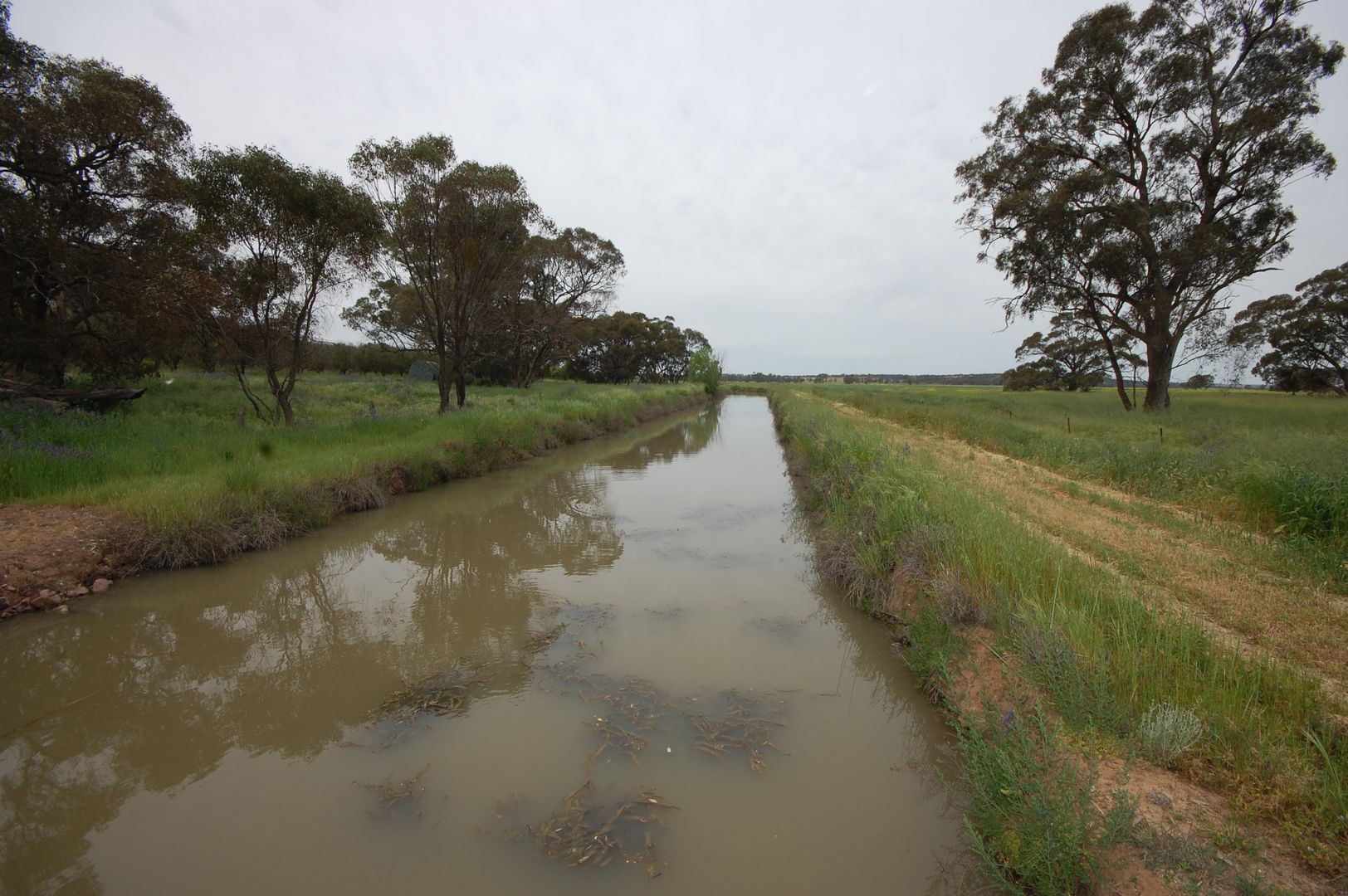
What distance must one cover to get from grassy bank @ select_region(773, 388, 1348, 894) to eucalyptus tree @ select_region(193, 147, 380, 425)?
13.1m

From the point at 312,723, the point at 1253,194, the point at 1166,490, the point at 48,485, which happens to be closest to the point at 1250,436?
the point at 1166,490

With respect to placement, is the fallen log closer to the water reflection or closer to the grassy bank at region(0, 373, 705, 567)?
the grassy bank at region(0, 373, 705, 567)

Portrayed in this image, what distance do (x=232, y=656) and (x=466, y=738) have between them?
2.58 m

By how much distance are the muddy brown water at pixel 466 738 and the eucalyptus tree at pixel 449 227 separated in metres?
11.3

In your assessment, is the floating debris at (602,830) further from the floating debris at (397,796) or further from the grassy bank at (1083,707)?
the grassy bank at (1083,707)

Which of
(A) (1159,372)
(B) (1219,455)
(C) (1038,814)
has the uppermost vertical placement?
(A) (1159,372)

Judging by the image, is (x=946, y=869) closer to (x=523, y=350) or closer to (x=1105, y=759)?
(x=1105, y=759)

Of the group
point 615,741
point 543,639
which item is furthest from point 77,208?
point 615,741

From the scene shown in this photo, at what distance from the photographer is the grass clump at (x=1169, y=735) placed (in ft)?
8.25

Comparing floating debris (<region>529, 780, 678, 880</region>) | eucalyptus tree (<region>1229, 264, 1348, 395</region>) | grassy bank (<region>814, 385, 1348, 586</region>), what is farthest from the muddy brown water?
eucalyptus tree (<region>1229, 264, 1348, 395</region>)

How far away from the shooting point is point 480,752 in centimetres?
332

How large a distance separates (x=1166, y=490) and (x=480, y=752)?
31.2 ft

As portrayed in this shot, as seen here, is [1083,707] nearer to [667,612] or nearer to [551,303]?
[667,612]

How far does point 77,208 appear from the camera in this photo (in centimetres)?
1150
